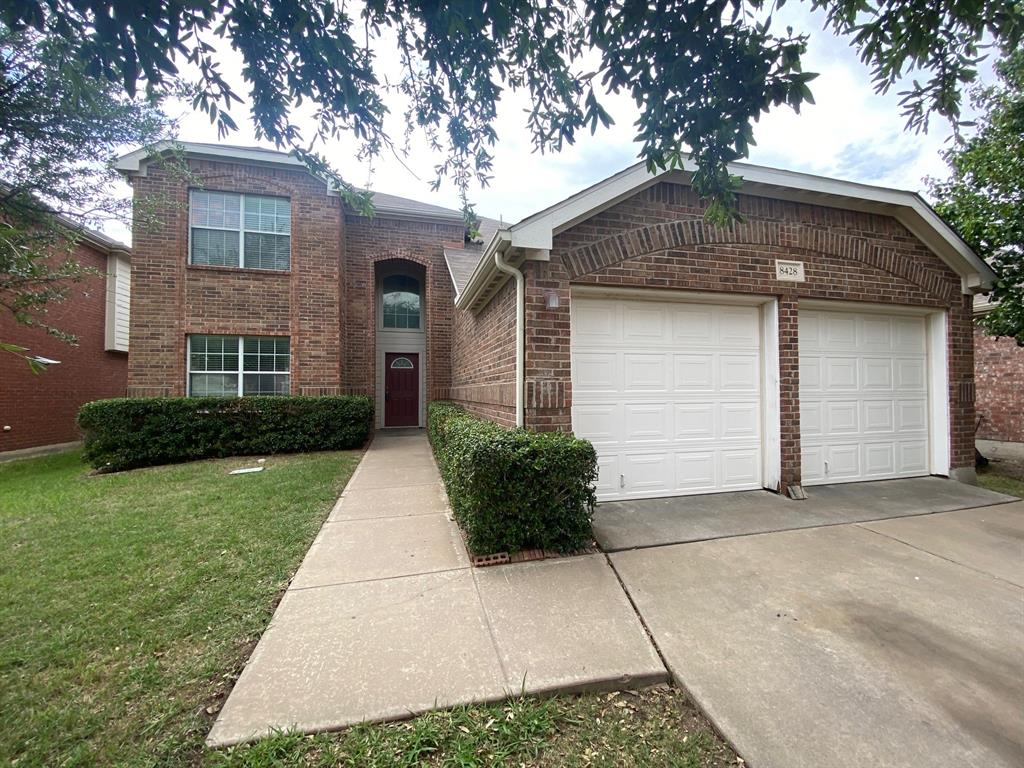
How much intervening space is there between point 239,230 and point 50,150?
126 inches

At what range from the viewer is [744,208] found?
16.7 feet

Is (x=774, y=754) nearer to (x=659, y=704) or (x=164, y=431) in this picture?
(x=659, y=704)

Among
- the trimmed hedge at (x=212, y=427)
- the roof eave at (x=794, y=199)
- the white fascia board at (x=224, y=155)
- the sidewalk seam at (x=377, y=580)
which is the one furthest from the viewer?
the white fascia board at (x=224, y=155)

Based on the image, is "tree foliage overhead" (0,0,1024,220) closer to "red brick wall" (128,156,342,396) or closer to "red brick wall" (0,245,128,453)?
"red brick wall" (128,156,342,396)

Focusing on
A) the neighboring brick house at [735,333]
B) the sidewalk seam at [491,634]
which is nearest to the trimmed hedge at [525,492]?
the sidewalk seam at [491,634]

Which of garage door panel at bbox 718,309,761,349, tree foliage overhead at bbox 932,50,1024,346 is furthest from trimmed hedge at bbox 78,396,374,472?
tree foliage overhead at bbox 932,50,1024,346

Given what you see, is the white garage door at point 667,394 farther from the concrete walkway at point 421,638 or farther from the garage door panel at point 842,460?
the concrete walkway at point 421,638

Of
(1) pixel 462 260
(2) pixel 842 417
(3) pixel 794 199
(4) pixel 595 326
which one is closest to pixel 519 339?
(4) pixel 595 326

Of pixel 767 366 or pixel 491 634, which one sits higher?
pixel 767 366

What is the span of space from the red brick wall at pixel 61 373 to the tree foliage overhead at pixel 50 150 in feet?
7.40

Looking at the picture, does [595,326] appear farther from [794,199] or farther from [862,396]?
[862,396]

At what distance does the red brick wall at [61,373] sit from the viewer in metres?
9.46

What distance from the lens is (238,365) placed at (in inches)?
378

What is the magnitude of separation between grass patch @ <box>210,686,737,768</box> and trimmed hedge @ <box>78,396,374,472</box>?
25.6 ft
